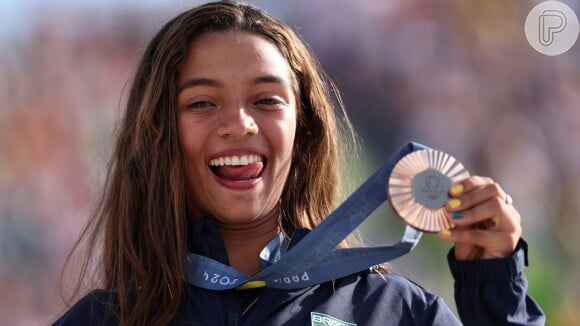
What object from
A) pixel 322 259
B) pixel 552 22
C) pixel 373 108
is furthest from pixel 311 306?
pixel 552 22

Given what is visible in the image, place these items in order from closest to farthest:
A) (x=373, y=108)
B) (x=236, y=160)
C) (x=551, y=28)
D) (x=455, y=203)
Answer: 1. (x=455, y=203)
2. (x=236, y=160)
3. (x=373, y=108)
4. (x=551, y=28)

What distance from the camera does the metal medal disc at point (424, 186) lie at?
1775mm

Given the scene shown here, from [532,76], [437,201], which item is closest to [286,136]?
[437,201]

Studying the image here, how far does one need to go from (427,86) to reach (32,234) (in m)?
1.71

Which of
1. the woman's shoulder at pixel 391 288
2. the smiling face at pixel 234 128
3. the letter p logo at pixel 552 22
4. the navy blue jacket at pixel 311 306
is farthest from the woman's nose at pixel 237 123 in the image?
the letter p logo at pixel 552 22

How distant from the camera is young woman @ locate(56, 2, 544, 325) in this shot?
6.95 ft

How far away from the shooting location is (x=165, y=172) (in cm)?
233

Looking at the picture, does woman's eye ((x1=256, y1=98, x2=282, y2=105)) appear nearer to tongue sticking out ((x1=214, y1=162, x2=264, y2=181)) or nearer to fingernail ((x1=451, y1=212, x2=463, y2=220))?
tongue sticking out ((x1=214, y1=162, x2=264, y2=181))

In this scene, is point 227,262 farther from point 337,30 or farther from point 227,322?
point 337,30

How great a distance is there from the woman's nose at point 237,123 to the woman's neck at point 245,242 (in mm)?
233

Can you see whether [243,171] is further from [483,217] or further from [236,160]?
[483,217]

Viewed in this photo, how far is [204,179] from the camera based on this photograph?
89.4 inches

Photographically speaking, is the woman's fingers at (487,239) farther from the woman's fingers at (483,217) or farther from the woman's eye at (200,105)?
the woman's eye at (200,105)

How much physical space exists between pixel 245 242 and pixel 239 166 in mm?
195
